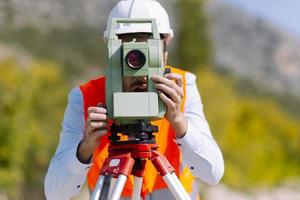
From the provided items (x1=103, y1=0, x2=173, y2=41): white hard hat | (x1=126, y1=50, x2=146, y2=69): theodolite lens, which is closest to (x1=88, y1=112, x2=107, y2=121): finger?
(x1=126, y1=50, x2=146, y2=69): theodolite lens

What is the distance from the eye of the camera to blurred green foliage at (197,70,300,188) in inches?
826

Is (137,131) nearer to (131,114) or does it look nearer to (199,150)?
(131,114)

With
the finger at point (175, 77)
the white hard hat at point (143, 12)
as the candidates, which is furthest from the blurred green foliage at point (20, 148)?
the finger at point (175, 77)

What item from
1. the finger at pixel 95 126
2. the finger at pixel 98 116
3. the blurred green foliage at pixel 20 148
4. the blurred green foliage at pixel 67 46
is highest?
the finger at pixel 98 116

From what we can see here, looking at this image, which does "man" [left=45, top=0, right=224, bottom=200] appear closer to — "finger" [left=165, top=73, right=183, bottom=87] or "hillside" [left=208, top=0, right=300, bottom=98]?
"finger" [left=165, top=73, right=183, bottom=87]

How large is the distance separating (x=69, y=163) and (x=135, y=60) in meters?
0.53

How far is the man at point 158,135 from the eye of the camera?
2.73 metres

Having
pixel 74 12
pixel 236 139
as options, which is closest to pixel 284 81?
pixel 74 12

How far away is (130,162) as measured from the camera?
2.69 m

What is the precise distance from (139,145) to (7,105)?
21.6 ft

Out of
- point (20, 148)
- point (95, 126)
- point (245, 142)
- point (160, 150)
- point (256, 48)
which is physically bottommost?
A: point (256, 48)

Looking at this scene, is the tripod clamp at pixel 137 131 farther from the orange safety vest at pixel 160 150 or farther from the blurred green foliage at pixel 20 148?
the blurred green foliage at pixel 20 148

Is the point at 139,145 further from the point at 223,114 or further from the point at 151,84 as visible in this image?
the point at 223,114

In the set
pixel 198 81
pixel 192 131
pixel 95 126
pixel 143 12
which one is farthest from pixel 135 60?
pixel 198 81
